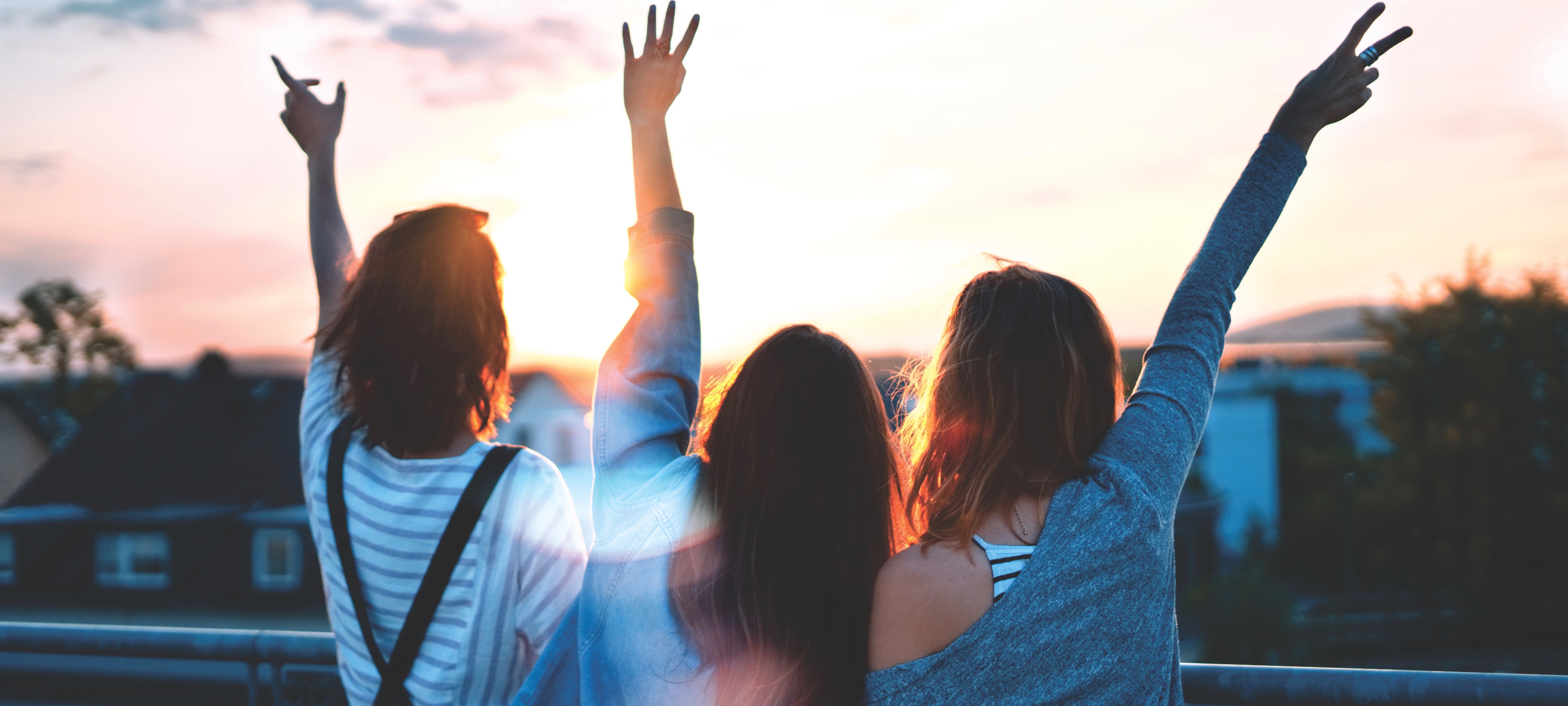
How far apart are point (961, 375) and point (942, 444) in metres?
0.10

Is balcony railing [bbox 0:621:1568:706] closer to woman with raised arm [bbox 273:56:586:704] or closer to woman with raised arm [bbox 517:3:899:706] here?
woman with raised arm [bbox 273:56:586:704]

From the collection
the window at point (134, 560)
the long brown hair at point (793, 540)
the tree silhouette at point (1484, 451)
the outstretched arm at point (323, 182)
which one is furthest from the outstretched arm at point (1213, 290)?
the tree silhouette at point (1484, 451)

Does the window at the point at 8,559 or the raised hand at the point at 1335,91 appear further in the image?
the window at the point at 8,559

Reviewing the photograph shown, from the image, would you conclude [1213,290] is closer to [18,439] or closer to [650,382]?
[650,382]

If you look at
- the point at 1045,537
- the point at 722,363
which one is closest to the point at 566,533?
the point at 722,363

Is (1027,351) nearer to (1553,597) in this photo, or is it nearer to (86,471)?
(86,471)

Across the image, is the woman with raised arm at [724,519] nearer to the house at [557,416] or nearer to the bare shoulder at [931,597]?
the bare shoulder at [931,597]

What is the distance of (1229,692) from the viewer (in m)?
1.90

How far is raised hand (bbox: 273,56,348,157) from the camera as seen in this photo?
219cm

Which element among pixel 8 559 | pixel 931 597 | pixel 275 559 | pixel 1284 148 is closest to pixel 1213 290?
pixel 1284 148

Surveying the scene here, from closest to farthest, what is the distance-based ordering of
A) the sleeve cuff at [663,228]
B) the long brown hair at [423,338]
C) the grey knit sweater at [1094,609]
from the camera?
1. the grey knit sweater at [1094,609]
2. the sleeve cuff at [663,228]
3. the long brown hair at [423,338]

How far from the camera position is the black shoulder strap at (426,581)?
1.51m

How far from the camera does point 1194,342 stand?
56.4 inches

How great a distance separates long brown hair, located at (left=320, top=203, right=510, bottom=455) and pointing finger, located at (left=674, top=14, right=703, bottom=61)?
461mm
